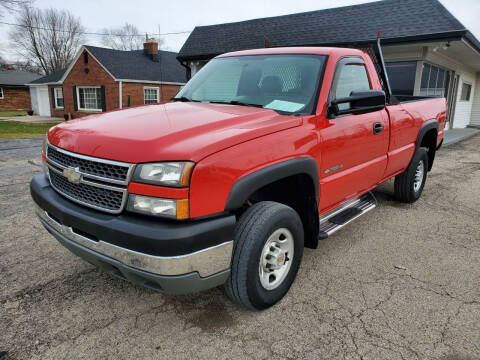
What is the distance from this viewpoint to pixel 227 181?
211cm

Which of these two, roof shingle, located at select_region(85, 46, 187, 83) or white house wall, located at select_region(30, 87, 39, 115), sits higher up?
roof shingle, located at select_region(85, 46, 187, 83)

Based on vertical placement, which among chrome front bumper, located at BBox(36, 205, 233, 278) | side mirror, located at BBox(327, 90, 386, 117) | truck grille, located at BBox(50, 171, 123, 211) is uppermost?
side mirror, located at BBox(327, 90, 386, 117)

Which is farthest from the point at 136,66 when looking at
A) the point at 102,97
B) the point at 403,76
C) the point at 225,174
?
the point at 225,174

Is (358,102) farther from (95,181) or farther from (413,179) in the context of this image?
(413,179)

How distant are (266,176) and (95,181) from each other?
107cm

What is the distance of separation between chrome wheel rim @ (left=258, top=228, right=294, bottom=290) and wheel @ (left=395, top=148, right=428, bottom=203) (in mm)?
3014

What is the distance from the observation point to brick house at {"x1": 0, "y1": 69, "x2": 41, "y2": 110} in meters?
34.7

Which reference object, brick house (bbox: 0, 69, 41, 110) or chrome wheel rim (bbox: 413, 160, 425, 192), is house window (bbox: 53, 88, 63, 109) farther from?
chrome wheel rim (bbox: 413, 160, 425, 192)

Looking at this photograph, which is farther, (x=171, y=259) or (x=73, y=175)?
(x=73, y=175)

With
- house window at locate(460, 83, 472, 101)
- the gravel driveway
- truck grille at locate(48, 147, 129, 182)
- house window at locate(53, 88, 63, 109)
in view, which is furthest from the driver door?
house window at locate(53, 88, 63, 109)

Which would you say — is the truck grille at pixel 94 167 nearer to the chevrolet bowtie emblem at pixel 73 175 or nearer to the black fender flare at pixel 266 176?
the chevrolet bowtie emblem at pixel 73 175

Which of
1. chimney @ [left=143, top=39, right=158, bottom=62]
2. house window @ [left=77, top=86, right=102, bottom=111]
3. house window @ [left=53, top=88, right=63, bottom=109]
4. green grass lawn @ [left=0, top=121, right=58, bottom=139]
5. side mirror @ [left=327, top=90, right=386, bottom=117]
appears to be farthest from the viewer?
house window @ [left=53, top=88, right=63, bottom=109]

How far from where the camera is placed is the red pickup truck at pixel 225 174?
1994 millimetres

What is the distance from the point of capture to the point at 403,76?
11273mm
